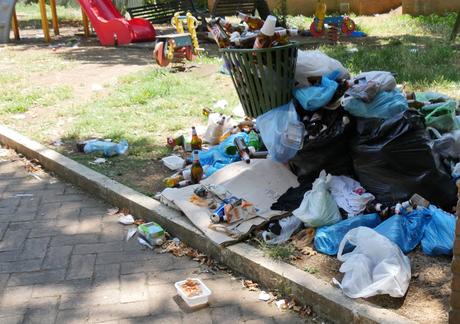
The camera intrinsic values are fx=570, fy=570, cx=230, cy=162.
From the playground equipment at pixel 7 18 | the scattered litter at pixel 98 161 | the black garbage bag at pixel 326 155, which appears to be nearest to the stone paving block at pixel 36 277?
the black garbage bag at pixel 326 155

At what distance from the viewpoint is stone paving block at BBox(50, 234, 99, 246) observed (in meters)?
3.80

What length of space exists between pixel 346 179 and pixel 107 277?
1.66m

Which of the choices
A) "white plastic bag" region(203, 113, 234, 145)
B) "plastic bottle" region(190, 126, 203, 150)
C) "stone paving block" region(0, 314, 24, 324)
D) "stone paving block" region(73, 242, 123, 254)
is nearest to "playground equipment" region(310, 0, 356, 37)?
"white plastic bag" region(203, 113, 234, 145)

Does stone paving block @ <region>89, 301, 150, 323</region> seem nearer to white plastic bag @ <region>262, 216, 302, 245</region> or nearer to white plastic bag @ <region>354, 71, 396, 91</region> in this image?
white plastic bag @ <region>262, 216, 302, 245</region>

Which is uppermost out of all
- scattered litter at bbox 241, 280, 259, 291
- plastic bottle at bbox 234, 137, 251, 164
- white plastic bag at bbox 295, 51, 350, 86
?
white plastic bag at bbox 295, 51, 350, 86

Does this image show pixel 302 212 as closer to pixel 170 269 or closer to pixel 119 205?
pixel 170 269

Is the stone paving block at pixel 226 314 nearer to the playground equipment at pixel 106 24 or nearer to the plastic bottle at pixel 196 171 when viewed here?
the plastic bottle at pixel 196 171

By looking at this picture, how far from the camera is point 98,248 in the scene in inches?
146

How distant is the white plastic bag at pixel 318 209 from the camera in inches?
135

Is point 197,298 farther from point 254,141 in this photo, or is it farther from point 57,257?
point 254,141

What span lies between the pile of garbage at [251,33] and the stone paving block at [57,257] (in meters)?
1.90

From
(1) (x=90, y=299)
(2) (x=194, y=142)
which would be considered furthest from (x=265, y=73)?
(1) (x=90, y=299)

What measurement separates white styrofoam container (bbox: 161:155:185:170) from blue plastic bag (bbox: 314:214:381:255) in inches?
64.7

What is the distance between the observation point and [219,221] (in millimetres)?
3596
